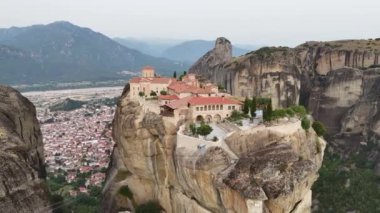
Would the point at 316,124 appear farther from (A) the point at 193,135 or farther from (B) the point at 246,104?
(A) the point at 193,135

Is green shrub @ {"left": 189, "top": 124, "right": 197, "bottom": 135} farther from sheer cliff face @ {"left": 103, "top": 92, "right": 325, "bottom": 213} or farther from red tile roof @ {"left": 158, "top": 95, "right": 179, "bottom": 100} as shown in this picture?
red tile roof @ {"left": 158, "top": 95, "right": 179, "bottom": 100}

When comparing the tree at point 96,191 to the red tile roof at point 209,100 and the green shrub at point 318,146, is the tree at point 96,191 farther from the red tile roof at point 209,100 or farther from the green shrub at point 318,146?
the green shrub at point 318,146

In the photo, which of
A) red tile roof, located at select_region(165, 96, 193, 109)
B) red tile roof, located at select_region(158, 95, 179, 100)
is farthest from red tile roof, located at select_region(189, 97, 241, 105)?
red tile roof, located at select_region(158, 95, 179, 100)

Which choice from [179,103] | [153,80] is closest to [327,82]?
[153,80]

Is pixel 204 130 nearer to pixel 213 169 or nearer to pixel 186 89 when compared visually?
pixel 213 169

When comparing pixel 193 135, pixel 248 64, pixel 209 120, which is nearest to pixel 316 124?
pixel 209 120

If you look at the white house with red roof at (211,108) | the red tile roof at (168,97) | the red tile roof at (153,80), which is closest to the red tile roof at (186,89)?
the red tile roof at (168,97)

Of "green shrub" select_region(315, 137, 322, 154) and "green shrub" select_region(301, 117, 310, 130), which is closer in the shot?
"green shrub" select_region(301, 117, 310, 130)
